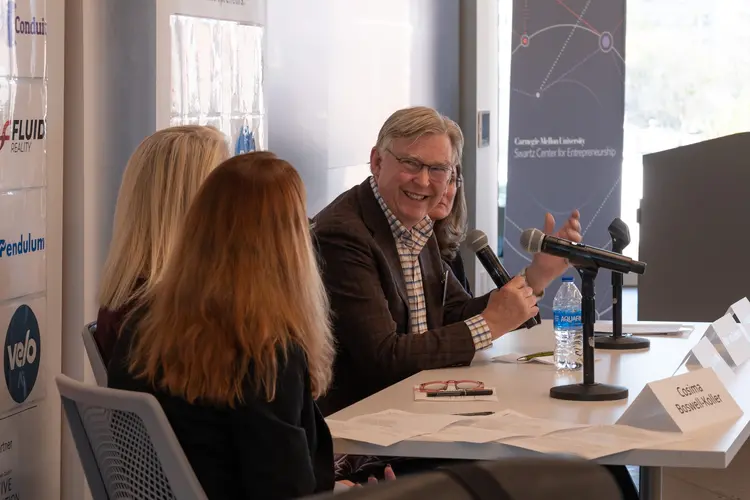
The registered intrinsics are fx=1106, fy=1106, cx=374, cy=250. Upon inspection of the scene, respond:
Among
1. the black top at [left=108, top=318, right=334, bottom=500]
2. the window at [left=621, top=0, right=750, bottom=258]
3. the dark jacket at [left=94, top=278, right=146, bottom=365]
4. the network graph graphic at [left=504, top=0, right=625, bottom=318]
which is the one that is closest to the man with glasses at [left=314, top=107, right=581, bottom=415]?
the dark jacket at [left=94, top=278, right=146, bottom=365]

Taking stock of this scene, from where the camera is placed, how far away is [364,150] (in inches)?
205

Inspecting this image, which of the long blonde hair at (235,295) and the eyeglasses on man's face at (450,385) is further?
the eyeglasses on man's face at (450,385)

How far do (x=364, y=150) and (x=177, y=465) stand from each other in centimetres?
368

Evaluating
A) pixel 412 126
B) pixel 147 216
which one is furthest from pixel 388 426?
pixel 412 126

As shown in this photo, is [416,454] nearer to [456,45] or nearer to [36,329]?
[36,329]

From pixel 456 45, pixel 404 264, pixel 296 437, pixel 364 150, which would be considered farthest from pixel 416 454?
pixel 456 45

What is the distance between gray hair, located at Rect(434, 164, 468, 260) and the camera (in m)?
3.43

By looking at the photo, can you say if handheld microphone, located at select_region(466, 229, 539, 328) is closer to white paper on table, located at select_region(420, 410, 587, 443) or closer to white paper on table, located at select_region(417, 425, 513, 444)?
white paper on table, located at select_region(420, 410, 587, 443)

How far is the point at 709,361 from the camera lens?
262 centimetres

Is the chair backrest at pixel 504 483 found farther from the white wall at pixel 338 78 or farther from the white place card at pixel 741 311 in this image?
the white wall at pixel 338 78

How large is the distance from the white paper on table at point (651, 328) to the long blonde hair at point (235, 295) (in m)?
1.66

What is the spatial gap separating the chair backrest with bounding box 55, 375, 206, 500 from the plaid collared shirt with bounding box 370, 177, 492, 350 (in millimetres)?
1211

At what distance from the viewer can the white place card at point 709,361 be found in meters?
2.58

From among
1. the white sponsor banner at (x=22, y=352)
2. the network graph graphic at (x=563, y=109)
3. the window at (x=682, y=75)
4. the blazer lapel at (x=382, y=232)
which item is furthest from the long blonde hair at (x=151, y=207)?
the window at (x=682, y=75)
